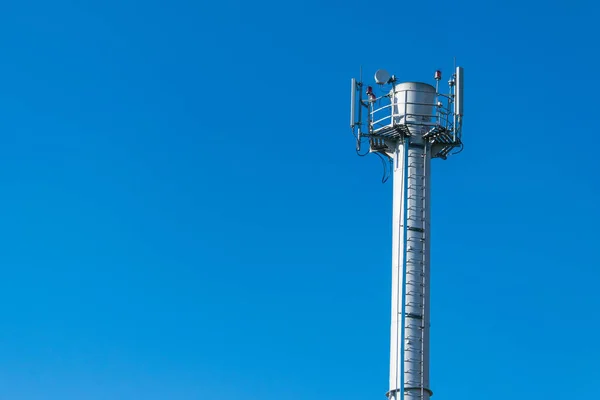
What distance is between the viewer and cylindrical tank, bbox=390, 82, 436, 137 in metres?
80.9

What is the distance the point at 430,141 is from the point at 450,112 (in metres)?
2.02

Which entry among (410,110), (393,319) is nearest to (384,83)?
(410,110)

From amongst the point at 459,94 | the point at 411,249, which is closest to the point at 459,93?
the point at 459,94

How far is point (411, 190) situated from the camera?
7994 cm

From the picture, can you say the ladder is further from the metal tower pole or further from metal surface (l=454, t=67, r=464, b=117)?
metal surface (l=454, t=67, r=464, b=117)

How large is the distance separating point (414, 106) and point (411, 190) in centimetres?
499

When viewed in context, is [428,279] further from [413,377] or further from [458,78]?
[458,78]

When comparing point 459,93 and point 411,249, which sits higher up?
point 459,93

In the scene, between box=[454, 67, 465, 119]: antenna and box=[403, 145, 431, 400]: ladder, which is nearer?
box=[403, 145, 431, 400]: ladder

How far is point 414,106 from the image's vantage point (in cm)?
8119

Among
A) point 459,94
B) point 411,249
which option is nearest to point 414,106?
point 459,94

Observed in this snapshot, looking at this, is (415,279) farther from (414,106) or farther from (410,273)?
(414,106)

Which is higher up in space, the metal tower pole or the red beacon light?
the red beacon light

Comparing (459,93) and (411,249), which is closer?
(411,249)
